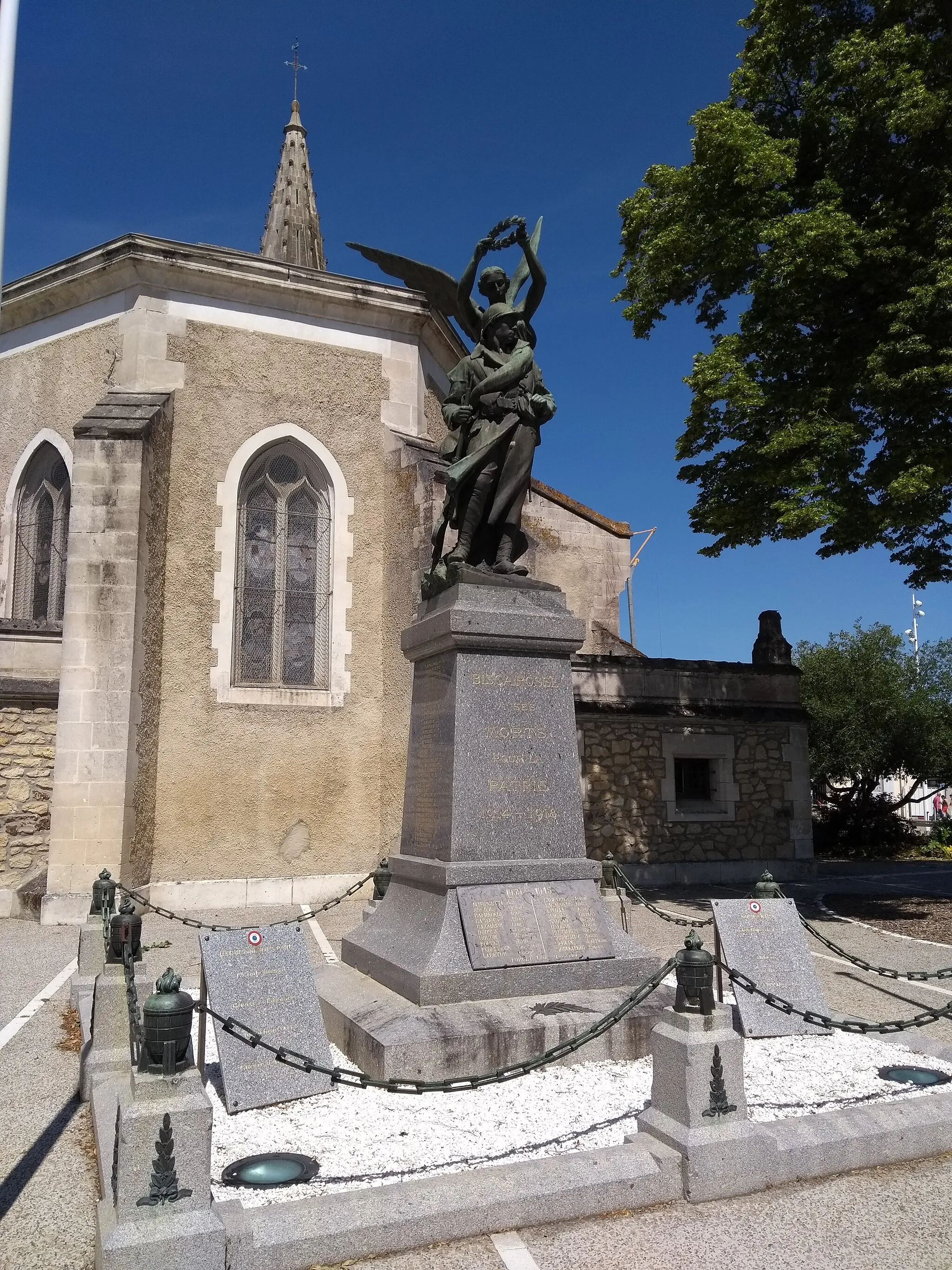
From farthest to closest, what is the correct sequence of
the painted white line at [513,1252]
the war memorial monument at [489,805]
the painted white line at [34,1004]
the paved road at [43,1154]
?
the painted white line at [34,1004] < the war memorial monument at [489,805] < the paved road at [43,1154] < the painted white line at [513,1252]

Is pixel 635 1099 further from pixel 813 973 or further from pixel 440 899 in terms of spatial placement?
pixel 813 973

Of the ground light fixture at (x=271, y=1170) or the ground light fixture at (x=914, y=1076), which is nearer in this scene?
the ground light fixture at (x=271, y=1170)

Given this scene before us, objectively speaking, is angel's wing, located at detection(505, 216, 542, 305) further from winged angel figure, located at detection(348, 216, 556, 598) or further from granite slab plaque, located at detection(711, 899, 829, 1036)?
granite slab plaque, located at detection(711, 899, 829, 1036)

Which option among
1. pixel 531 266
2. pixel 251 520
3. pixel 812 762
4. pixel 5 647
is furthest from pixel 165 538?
pixel 812 762

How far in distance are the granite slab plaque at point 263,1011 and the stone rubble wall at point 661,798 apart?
9018mm

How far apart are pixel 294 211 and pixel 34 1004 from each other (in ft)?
60.7

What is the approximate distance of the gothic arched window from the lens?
528 inches

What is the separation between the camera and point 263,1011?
4891mm

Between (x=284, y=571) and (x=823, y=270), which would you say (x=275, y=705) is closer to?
(x=284, y=571)

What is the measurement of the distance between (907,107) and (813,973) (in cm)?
929

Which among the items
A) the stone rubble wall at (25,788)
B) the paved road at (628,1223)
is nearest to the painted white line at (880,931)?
the paved road at (628,1223)

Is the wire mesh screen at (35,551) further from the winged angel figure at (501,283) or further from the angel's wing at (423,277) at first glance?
the winged angel figure at (501,283)

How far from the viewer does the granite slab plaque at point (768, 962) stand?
5.85 m

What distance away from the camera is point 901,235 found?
10625 mm
